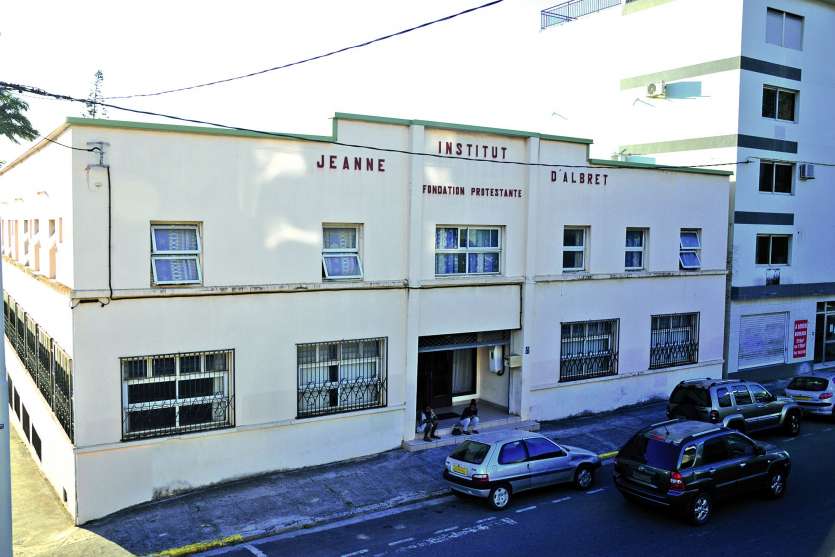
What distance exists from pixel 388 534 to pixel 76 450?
5853 mm

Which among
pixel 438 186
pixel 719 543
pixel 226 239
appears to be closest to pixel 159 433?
pixel 226 239

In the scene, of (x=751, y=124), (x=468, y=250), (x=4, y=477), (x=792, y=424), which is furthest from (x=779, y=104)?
(x=4, y=477)

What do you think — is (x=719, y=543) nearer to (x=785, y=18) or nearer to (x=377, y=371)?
(x=377, y=371)

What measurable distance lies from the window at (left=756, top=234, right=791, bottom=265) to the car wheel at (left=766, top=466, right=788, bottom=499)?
1323cm

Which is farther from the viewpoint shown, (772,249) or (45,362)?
(772,249)

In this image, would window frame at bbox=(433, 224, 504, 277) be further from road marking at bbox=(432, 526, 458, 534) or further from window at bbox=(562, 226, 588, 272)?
road marking at bbox=(432, 526, 458, 534)

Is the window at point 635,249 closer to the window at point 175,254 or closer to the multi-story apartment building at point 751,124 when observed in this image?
the multi-story apartment building at point 751,124

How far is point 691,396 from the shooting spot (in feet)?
59.5

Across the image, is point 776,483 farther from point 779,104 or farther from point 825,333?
point 825,333

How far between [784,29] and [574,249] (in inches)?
500

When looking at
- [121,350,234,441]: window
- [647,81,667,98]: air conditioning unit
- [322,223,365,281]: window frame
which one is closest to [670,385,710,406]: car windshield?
[322,223,365,281]: window frame

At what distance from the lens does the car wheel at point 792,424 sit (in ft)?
62.6

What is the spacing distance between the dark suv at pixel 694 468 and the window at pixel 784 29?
16.9 meters

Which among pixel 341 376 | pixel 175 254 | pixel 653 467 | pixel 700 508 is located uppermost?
pixel 175 254
